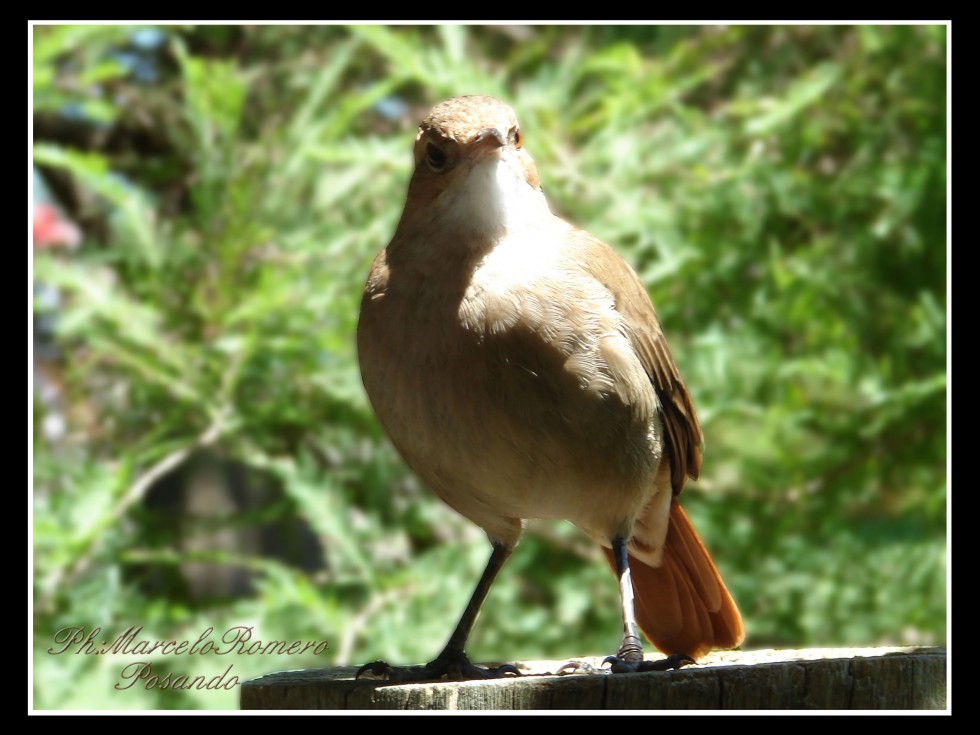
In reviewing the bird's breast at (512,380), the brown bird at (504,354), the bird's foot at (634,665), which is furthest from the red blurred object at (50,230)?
the bird's foot at (634,665)

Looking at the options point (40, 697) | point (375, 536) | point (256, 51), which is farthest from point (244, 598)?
point (256, 51)

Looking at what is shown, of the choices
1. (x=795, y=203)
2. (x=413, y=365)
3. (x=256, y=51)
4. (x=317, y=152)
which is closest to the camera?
(x=413, y=365)

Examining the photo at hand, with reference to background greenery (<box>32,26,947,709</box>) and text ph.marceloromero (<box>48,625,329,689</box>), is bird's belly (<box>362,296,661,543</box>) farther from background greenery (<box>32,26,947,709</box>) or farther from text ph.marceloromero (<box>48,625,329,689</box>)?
background greenery (<box>32,26,947,709</box>)

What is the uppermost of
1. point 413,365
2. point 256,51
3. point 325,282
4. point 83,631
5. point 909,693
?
point 256,51

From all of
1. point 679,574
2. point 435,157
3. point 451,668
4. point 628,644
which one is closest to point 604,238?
point 679,574

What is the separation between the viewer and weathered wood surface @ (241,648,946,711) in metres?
2.96

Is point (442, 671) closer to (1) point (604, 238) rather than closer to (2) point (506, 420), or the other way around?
(2) point (506, 420)

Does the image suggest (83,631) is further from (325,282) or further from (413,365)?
(413,365)

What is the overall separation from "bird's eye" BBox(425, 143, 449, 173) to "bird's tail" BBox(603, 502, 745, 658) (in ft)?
4.56

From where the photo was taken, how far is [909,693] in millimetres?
3152

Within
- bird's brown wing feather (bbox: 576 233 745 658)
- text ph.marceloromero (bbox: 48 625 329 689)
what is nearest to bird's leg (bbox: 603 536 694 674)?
bird's brown wing feather (bbox: 576 233 745 658)

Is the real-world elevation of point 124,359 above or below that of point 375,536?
above

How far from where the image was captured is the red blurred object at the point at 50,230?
6.58 metres

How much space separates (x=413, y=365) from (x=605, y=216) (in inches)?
113
